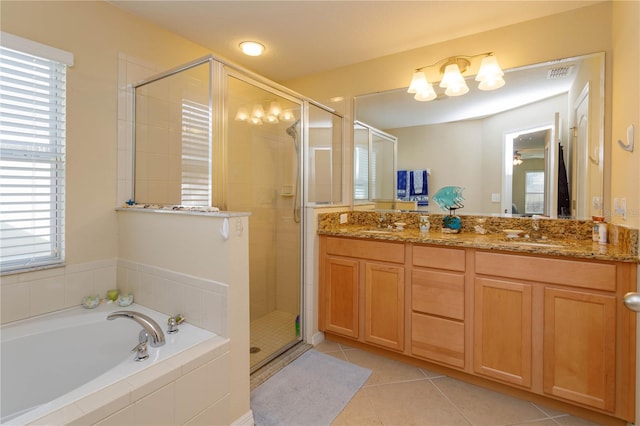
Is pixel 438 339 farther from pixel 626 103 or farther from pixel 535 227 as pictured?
pixel 626 103

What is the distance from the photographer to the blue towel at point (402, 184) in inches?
103

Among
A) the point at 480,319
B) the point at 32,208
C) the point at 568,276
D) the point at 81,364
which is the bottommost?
the point at 81,364

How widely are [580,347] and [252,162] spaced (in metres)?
2.17

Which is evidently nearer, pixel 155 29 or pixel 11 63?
pixel 11 63

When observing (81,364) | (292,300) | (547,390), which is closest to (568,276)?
(547,390)

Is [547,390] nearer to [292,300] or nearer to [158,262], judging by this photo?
[292,300]

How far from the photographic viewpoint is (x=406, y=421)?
1.63 metres

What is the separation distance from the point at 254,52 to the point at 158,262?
75.6 inches

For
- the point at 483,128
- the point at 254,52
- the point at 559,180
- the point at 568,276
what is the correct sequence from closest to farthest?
the point at 568,276
the point at 559,180
the point at 483,128
the point at 254,52

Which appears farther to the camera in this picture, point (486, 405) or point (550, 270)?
point (486, 405)

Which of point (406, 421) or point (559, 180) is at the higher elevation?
point (559, 180)

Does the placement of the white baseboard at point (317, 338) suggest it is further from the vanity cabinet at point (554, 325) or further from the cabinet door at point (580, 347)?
the cabinet door at point (580, 347)

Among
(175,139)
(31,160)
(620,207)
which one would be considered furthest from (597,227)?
(31,160)

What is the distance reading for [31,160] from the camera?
169 cm
